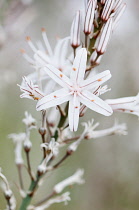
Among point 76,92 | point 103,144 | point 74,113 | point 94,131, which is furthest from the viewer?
point 103,144

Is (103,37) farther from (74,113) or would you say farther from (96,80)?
(74,113)

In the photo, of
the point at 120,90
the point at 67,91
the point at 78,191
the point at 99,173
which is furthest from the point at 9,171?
the point at 67,91

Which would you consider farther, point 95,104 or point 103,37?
point 103,37

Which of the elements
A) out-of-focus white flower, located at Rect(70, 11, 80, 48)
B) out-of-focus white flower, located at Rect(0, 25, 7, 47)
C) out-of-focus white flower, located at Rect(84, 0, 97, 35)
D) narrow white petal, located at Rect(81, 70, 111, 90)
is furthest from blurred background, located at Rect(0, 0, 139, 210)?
narrow white petal, located at Rect(81, 70, 111, 90)

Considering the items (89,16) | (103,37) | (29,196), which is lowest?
(29,196)

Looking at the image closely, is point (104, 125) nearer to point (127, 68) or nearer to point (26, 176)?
point (127, 68)

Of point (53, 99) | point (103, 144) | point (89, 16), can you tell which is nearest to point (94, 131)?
point (53, 99)

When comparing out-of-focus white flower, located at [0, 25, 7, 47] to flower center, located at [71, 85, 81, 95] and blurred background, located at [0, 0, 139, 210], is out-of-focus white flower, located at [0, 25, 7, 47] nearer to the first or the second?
blurred background, located at [0, 0, 139, 210]

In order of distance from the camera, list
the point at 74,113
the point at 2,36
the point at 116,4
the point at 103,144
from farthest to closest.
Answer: the point at 103,144, the point at 2,36, the point at 116,4, the point at 74,113
